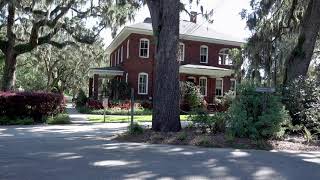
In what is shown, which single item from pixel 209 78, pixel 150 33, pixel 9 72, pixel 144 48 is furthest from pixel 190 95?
pixel 9 72

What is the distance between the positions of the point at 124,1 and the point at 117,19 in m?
9.43

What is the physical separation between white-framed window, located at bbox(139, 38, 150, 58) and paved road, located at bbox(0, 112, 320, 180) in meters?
25.5

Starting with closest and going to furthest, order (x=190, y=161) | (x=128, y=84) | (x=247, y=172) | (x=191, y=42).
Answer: (x=247, y=172) < (x=190, y=161) < (x=128, y=84) < (x=191, y=42)

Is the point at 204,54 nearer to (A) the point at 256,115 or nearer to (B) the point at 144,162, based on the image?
(A) the point at 256,115

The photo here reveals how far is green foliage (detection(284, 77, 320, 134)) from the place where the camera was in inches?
612

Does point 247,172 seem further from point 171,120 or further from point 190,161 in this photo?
point 171,120

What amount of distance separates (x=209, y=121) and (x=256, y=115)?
5.20ft

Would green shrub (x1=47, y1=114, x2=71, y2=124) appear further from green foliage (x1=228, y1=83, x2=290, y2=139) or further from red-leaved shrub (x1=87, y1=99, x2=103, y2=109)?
green foliage (x1=228, y1=83, x2=290, y2=139)

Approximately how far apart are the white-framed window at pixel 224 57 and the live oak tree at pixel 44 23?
43.1 feet

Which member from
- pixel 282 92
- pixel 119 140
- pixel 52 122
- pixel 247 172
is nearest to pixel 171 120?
pixel 119 140

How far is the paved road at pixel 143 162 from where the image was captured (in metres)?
8.41

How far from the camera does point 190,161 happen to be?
390 inches

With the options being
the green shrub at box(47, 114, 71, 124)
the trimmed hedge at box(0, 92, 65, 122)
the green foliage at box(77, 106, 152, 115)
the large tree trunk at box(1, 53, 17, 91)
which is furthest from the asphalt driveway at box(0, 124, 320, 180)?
the large tree trunk at box(1, 53, 17, 91)

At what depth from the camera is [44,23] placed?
3017cm
